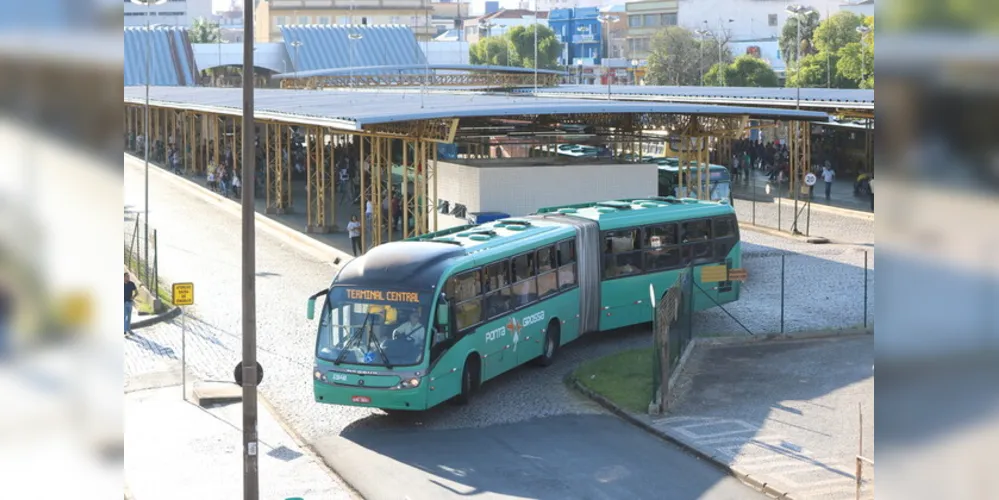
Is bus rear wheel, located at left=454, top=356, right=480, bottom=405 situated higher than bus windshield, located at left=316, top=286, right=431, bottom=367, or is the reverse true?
bus windshield, located at left=316, top=286, right=431, bottom=367

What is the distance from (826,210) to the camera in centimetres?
4212

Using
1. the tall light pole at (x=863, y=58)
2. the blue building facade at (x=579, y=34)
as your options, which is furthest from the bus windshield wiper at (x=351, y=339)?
the blue building facade at (x=579, y=34)

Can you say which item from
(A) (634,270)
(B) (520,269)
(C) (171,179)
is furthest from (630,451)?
(C) (171,179)

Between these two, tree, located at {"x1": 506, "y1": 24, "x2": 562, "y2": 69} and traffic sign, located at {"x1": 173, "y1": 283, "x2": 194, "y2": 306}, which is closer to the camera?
traffic sign, located at {"x1": 173, "y1": 283, "x2": 194, "y2": 306}

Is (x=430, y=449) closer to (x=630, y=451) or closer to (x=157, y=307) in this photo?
(x=630, y=451)

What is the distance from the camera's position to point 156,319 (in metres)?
24.6

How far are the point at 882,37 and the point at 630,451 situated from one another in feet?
45.4

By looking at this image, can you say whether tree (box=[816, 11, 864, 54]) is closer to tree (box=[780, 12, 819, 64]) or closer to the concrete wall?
tree (box=[780, 12, 819, 64])

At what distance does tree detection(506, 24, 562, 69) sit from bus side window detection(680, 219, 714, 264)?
94.5 metres

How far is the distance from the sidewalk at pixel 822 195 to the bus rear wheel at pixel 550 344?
773 inches

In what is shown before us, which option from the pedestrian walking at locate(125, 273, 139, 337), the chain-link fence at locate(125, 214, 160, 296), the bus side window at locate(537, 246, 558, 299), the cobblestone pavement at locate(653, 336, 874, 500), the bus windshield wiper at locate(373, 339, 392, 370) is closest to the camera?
the cobblestone pavement at locate(653, 336, 874, 500)

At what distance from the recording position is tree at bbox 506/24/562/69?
388 feet

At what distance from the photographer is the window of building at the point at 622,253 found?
74.3ft

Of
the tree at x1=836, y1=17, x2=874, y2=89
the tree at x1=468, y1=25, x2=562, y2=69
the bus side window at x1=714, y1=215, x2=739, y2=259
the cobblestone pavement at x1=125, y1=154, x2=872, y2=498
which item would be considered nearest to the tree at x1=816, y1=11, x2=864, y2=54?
the tree at x1=836, y1=17, x2=874, y2=89
